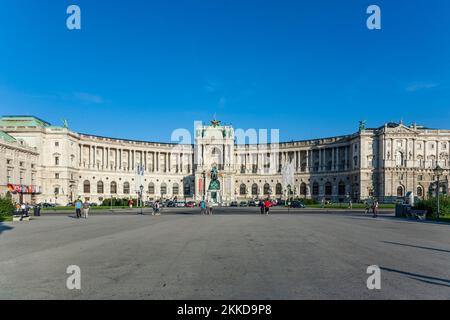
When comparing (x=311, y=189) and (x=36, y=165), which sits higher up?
(x=36, y=165)

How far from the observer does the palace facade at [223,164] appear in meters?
103

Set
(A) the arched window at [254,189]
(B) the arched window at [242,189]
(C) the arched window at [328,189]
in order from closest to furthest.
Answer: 1. (C) the arched window at [328,189]
2. (A) the arched window at [254,189]
3. (B) the arched window at [242,189]

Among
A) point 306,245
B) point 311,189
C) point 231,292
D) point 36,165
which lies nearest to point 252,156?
point 311,189

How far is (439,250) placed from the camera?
1678 centimetres

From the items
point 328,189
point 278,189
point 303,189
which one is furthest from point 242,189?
point 328,189

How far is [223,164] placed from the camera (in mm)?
128875

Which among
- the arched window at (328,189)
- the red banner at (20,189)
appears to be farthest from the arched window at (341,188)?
the red banner at (20,189)

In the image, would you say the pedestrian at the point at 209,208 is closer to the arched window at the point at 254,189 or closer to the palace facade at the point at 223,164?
the palace facade at the point at 223,164

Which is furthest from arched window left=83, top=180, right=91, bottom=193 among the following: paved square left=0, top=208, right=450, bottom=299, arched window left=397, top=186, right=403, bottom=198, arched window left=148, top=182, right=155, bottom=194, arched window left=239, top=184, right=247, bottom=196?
paved square left=0, top=208, right=450, bottom=299

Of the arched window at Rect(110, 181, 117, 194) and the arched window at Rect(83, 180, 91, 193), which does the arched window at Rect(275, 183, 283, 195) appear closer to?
the arched window at Rect(110, 181, 117, 194)
